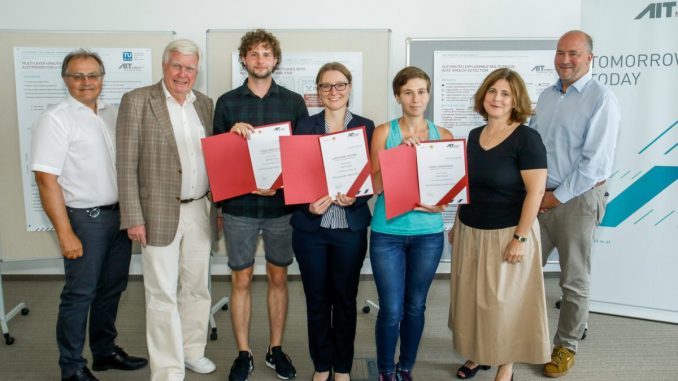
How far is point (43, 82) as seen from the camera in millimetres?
3730

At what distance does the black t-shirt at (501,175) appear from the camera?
2252mm

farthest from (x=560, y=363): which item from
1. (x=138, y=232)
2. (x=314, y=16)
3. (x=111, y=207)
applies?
(x=314, y=16)

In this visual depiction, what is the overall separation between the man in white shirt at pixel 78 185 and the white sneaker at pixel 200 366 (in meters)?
0.50

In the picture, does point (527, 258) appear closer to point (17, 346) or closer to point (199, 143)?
point (199, 143)

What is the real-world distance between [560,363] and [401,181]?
1.54 m

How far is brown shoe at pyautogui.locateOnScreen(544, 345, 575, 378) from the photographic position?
2873 mm

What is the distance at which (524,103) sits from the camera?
7.55 ft

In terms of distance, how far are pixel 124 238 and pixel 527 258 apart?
6.97 ft

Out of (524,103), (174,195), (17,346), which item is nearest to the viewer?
(524,103)

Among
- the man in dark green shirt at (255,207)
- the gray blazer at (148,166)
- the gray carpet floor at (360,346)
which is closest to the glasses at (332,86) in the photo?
the man in dark green shirt at (255,207)

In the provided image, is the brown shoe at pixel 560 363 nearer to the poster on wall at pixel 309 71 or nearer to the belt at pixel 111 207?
the poster on wall at pixel 309 71

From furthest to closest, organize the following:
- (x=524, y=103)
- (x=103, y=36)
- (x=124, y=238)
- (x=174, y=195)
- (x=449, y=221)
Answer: (x=449, y=221)
(x=103, y=36)
(x=124, y=238)
(x=174, y=195)
(x=524, y=103)

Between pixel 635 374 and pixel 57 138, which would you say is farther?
pixel 635 374

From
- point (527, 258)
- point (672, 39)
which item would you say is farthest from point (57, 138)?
point (672, 39)
